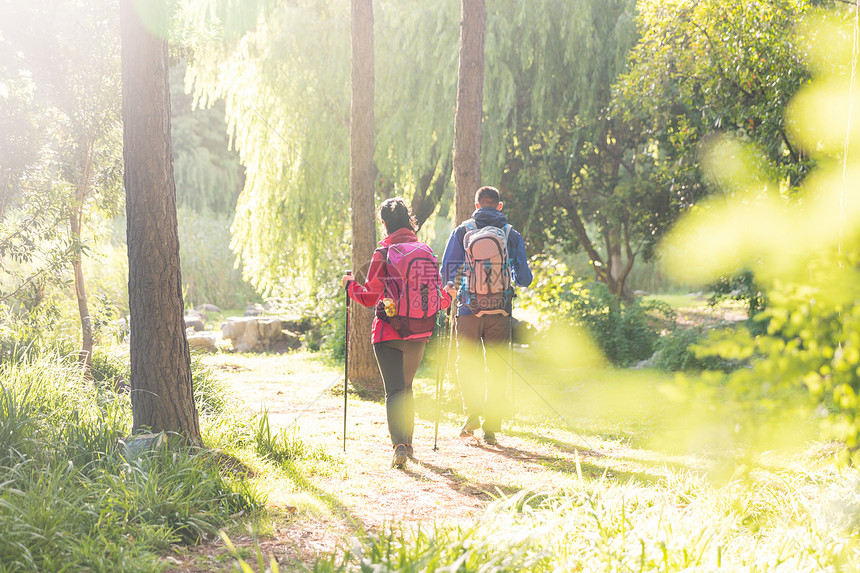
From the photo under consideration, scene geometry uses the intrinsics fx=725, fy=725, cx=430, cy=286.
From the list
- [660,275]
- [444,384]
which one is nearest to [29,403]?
[444,384]

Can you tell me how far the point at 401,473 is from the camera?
4820mm

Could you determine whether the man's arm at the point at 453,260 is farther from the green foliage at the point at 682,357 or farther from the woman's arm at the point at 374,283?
the green foliage at the point at 682,357

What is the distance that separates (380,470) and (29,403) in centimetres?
219

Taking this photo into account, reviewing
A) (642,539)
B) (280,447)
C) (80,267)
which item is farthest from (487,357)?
(80,267)

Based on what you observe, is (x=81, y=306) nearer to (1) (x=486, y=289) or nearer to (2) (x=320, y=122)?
(1) (x=486, y=289)

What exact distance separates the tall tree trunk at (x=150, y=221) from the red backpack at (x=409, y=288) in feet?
4.41

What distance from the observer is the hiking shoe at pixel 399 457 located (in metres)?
4.91

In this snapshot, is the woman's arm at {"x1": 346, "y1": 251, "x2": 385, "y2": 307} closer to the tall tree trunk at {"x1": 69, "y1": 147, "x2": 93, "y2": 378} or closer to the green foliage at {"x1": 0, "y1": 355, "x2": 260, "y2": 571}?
the green foliage at {"x1": 0, "y1": 355, "x2": 260, "y2": 571}

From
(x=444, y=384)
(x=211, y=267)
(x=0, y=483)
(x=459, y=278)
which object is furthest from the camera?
(x=211, y=267)

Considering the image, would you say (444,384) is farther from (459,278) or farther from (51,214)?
(51,214)

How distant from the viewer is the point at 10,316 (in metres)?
6.66

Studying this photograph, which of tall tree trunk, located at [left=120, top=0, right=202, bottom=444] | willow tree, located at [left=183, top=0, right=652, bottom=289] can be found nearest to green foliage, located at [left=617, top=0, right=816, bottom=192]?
willow tree, located at [left=183, top=0, right=652, bottom=289]

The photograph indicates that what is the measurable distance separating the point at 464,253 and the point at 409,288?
1.03 m

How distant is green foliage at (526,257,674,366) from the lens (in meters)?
11.0
